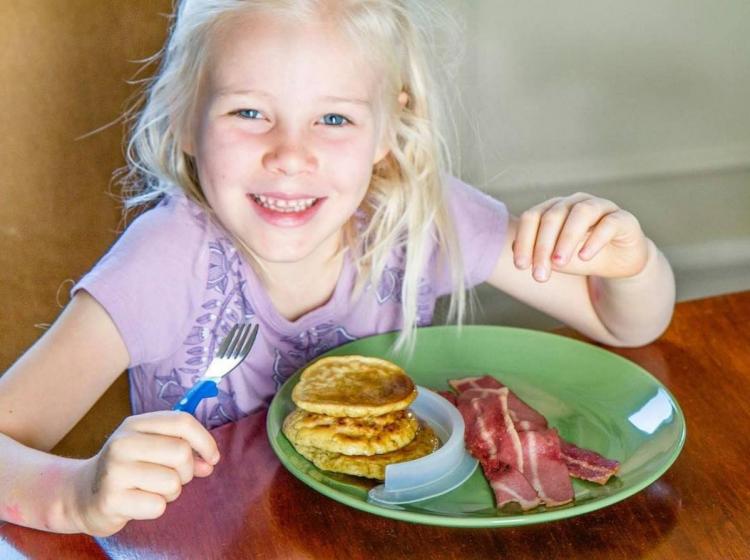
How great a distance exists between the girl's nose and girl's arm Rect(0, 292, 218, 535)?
0.85ft

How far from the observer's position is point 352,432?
0.96 meters

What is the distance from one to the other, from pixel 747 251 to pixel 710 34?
539mm

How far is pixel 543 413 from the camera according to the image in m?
1.10

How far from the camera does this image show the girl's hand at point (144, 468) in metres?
0.81

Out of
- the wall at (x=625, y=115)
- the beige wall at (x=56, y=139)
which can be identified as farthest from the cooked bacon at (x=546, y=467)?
the wall at (x=625, y=115)

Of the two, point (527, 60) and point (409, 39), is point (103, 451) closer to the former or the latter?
point (409, 39)

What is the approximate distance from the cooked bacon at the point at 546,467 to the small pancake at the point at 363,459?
0.31 ft

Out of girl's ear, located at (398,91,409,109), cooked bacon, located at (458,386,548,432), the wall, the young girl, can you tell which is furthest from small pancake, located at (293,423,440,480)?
the wall

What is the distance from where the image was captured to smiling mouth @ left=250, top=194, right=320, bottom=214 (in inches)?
47.1

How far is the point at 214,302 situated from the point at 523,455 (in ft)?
1.58

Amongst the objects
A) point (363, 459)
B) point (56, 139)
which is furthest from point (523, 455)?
point (56, 139)

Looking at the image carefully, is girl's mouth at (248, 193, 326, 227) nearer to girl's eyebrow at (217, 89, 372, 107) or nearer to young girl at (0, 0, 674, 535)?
young girl at (0, 0, 674, 535)

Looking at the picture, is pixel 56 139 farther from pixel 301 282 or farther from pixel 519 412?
pixel 519 412

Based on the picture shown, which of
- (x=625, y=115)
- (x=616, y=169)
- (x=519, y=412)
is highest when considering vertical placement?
(x=519, y=412)
